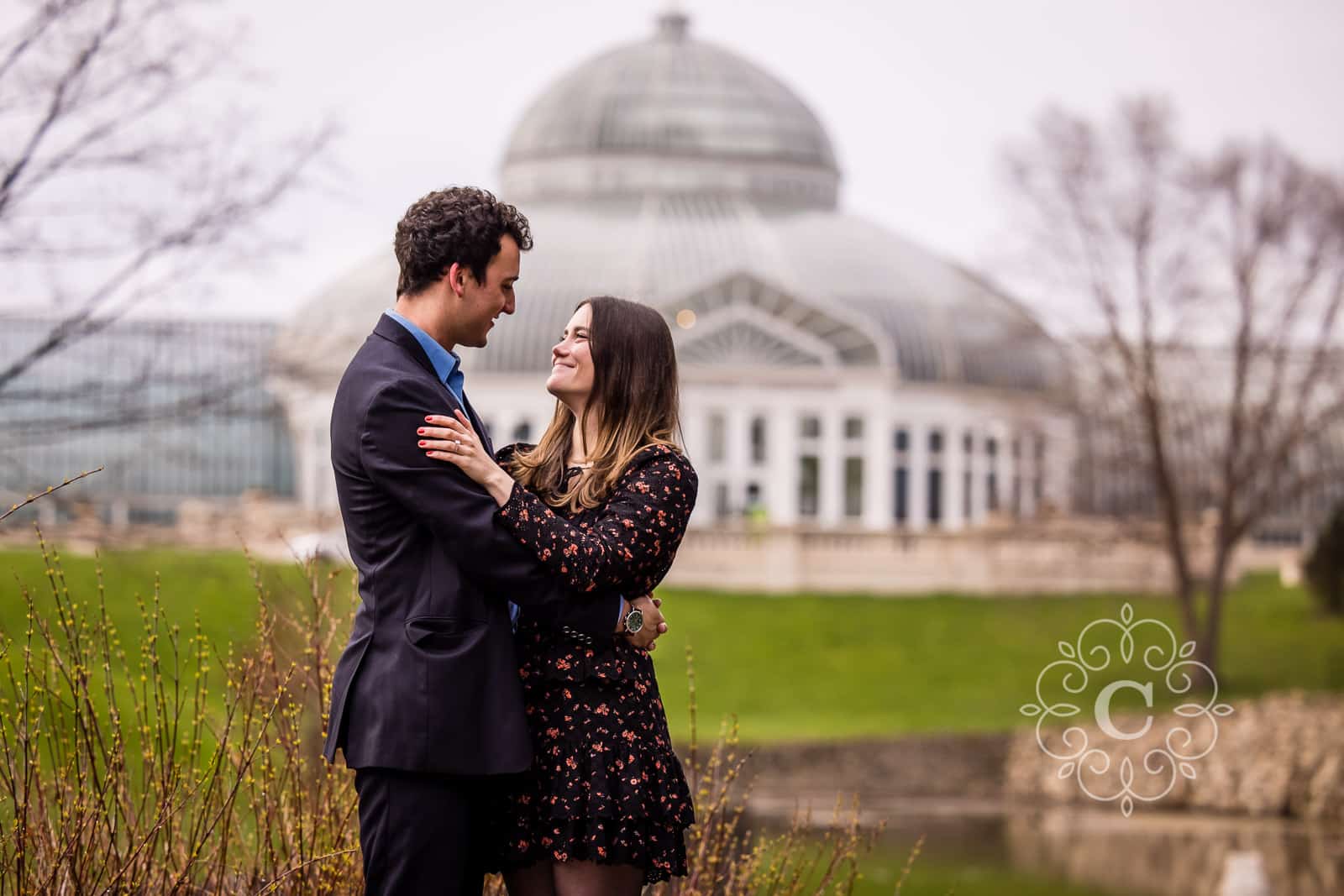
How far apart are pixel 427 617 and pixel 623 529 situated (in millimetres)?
490

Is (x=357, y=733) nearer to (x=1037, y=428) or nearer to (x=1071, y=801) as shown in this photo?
(x=1071, y=801)

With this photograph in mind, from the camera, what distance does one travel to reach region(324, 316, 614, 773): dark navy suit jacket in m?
4.55

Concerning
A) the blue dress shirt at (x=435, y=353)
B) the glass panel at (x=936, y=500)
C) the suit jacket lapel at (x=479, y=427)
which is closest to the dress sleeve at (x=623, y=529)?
the suit jacket lapel at (x=479, y=427)

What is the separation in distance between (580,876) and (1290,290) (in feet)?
94.2

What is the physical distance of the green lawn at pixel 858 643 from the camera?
93.8 ft

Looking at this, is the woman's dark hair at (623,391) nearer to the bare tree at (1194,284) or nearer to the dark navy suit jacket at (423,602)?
the dark navy suit jacket at (423,602)

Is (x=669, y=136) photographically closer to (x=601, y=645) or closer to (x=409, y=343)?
(x=409, y=343)

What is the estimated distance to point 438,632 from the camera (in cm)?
458

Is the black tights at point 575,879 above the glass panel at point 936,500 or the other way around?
above

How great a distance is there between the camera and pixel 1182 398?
38469 mm

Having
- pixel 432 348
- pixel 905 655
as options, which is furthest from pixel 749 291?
pixel 432 348

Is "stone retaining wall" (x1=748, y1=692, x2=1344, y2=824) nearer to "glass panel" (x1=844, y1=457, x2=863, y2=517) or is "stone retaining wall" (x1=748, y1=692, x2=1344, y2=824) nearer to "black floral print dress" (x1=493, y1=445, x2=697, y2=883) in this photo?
"black floral print dress" (x1=493, y1=445, x2=697, y2=883)

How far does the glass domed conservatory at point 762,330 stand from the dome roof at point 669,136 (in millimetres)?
81

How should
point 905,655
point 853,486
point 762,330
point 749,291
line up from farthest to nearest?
point 853,486 < point 762,330 < point 749,291 < point 905,655
